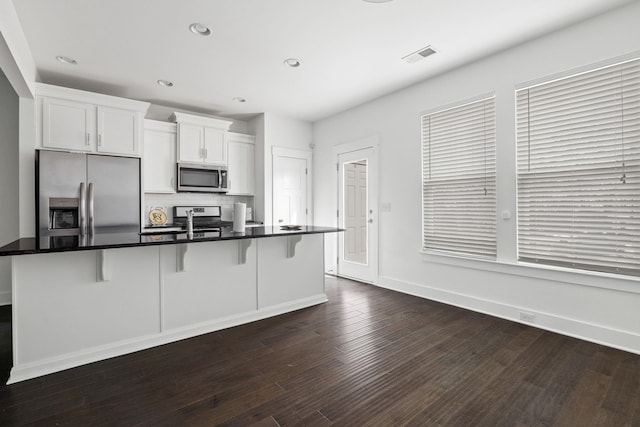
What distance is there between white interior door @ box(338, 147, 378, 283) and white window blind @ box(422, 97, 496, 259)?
91cm

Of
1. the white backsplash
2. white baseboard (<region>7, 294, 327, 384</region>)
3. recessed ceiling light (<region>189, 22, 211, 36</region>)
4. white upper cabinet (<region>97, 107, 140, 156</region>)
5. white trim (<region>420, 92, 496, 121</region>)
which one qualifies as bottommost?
white baseboard (<region>7, 294, 327, 384</region>)

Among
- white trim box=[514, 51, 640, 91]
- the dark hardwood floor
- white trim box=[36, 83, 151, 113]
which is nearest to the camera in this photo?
the dark hardwood floor

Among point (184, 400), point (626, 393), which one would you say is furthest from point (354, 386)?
point (626, 393)

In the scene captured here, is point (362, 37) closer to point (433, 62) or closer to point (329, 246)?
point (433, 62)

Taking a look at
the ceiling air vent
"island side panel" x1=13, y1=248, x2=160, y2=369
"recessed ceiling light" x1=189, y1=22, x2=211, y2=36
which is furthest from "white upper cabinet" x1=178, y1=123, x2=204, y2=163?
the ceiling air vent

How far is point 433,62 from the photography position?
11.5ft

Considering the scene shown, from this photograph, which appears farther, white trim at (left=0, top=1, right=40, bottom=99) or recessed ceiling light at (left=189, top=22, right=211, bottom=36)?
recessed ceiling light at (left=189, top=22, right=211, bottom=36)

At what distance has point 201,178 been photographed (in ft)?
16.0

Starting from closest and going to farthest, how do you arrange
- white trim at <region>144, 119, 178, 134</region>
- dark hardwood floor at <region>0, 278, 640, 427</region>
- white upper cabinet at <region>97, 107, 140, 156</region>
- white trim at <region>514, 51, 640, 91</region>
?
dark hardwood floor at <region>0, 278, 640, 427</region> < white trim at <region>514, 51, 640, 91</region> < white upper cabinet at <region>97, 107, 140, 156</region> < white trim at <region>144, 119, 178, 134</region>

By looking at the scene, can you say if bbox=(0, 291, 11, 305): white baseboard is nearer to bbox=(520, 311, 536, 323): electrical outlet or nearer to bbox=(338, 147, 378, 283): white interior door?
bbox=(338, 147, 378, 283): white interior door

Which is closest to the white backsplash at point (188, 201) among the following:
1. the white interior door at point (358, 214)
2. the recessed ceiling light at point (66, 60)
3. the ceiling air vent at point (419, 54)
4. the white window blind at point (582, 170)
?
the white interior door at point (358, 214)

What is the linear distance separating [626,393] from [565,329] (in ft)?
3.14

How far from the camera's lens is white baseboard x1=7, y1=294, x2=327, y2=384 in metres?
2.17

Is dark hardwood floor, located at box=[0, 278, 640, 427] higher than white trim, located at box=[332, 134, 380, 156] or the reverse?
the reverse
